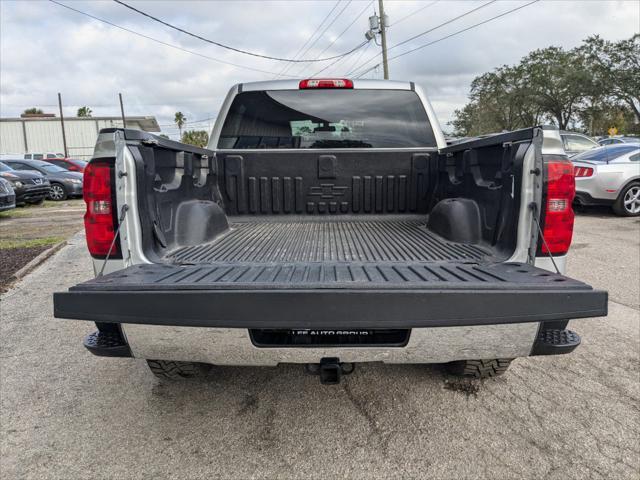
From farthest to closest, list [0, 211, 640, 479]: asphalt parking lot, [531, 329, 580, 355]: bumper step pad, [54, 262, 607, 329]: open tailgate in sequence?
[0, 211, 640, 479]: asphalt parking lot, [531, 329, 580, 355]: bumper step pad, [54, 262, 607, 329]: open tailgate

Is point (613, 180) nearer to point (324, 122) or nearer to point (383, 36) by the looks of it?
point (324, 122)

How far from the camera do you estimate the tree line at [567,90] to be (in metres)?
40.5

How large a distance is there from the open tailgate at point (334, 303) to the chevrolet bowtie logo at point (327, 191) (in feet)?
7.15

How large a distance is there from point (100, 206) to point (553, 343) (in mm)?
2291

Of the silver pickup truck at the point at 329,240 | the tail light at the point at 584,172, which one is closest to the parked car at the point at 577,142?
the tail light at the point at 584,172

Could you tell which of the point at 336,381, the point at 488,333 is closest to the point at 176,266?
the point at 336,381

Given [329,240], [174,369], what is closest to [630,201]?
[329,240]

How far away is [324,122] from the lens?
161 inches

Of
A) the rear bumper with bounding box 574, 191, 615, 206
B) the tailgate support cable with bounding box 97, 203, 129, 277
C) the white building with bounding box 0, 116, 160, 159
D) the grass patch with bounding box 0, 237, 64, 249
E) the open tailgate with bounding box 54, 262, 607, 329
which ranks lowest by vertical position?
the grass patch with bounding box 0, 237, 64, 249

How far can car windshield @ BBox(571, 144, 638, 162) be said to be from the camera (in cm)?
1020

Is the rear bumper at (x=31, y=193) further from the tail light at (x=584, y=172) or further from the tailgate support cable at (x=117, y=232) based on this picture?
the tail light at (x=584, y=172)

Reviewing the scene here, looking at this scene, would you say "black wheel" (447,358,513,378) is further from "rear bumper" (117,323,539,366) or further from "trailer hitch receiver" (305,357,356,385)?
"trailer hitch receiver" (305,357,356,385)

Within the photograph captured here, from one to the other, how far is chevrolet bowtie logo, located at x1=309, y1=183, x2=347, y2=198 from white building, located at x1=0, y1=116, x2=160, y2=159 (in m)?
57.7

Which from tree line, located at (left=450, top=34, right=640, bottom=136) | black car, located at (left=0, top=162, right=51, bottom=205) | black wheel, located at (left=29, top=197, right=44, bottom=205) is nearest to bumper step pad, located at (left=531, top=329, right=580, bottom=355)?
black car, located at (left=0, top=162, right=51, bottom=205)
